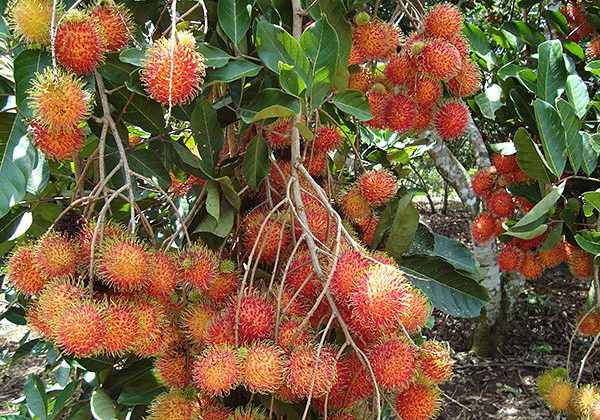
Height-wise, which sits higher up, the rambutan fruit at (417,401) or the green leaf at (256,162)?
the green leaf at (256,162)

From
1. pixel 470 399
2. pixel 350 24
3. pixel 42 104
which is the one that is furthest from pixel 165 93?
pixel 470 399

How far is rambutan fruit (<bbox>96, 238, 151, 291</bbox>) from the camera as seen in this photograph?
2.31ft

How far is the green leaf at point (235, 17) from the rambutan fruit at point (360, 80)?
251 millimetres

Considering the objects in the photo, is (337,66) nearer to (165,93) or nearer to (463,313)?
(165,93)

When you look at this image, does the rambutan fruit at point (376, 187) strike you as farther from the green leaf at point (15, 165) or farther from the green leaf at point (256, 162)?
the green leaf at point (15, 165)

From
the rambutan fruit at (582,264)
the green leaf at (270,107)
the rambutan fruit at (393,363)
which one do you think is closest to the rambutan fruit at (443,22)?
the green leaf at (270,107)

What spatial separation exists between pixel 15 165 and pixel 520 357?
9.91 feet

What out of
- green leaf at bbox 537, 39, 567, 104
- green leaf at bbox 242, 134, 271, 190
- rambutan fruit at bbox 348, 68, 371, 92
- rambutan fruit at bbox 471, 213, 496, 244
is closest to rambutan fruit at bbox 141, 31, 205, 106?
green leaf at bbox 242, 134, 271, 190

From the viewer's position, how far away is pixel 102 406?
3.30 ft

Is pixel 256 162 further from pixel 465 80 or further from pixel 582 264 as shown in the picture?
pixel 582 264

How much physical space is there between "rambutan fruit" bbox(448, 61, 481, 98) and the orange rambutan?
2.14 feet

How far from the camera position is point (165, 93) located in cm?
74

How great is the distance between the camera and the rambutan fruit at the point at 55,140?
774 mm

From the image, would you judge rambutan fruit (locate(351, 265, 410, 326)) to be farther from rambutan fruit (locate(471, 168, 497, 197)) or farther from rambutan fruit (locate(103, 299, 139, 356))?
rambutan fruit (locate(471, 168, 497, 197))
